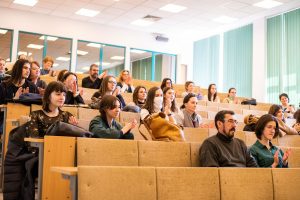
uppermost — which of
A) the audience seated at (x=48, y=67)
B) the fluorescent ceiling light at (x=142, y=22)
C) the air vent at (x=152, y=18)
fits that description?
the fluorescent ceiling light at (x=142, y=22)

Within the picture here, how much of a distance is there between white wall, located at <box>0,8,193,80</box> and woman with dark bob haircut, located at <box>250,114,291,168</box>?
7.35 metres

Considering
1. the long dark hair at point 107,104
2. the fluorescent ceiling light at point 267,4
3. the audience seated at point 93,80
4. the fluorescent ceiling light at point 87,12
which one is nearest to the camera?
the long dark hair at point 107,104

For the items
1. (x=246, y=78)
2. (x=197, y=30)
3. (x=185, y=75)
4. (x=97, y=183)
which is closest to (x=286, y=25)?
(x=246, y=78)

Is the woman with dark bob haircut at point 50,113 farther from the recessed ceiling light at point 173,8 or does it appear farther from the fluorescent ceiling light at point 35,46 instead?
the fluorescent ceiling light at point 35,46

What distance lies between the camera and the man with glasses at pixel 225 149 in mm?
2652

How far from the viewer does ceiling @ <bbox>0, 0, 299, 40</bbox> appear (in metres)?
8.21

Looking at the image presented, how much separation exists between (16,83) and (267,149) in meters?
2.51

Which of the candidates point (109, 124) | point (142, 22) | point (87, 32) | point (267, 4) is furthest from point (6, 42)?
point (109, 124)

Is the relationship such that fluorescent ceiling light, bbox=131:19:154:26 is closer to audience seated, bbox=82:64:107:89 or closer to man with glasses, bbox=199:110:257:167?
audience seated, bbox=82:64:107:89

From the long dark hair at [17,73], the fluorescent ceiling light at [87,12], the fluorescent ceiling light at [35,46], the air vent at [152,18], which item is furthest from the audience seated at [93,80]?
the fluorescent ceiling light at [35,46]

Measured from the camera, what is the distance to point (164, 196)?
1.98 metres

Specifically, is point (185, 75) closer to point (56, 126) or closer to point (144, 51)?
point (144, 51)

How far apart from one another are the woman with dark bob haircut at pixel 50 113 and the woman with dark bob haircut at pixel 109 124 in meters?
0.19

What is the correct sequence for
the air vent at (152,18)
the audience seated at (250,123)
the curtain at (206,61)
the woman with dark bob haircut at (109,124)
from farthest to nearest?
the curtain at (206,61) → the air vent at (152,18) → the audience seated at (250,123) → the woman with dark bob haircut at (109,124)
